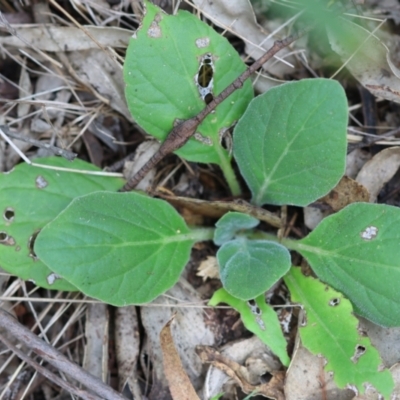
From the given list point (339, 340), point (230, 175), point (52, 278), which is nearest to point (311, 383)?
point (339, 340)

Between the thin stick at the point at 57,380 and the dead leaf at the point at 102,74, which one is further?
the dead leaf at the point at 102,74

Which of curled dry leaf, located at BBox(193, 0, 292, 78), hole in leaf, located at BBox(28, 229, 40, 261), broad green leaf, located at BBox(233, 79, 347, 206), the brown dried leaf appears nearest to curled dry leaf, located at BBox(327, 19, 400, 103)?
curled dry leaf, located at BBox(193, 0, 292, 78)

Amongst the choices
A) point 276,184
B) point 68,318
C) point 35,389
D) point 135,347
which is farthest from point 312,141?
point 35,389

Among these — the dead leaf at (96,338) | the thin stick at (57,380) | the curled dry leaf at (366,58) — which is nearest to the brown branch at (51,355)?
the thin stick at (57,380)

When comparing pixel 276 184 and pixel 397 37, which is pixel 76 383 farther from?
pixel 397 37

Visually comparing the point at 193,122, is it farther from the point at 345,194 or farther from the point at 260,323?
the point at 260,323

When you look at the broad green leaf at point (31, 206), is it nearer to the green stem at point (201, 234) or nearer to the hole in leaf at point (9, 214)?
the hole in leaf at point (9, 214)
